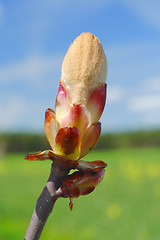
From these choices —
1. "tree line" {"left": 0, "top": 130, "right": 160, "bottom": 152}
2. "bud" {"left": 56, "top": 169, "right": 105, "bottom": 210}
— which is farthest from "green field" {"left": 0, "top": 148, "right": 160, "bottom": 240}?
"tree line" {"left": 0, "top": 130, "right": 160, "bottom": 152}

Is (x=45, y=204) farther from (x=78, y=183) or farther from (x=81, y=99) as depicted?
(x=81, y=99)

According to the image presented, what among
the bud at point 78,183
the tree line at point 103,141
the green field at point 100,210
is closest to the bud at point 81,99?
the bud at point 78,183

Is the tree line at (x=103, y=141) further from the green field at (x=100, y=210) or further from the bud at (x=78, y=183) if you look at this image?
the bud at (x=78, y=183)

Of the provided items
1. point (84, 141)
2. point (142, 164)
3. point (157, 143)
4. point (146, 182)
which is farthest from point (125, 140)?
point (84, 141)

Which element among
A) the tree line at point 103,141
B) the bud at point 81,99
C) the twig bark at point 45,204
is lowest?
the twig bark at point 45,204

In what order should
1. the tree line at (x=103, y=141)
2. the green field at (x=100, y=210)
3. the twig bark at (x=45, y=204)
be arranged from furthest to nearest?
the tree line at (x=103, y=141), the green field at (x=100, y=210), the twig bark at (x=45, y=204)

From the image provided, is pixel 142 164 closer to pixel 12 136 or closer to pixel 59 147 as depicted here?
pixel 12 136

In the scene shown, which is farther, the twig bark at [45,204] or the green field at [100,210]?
the green field at [100,210]
